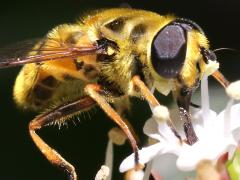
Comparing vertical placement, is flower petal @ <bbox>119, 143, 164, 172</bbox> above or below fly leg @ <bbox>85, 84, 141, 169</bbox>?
below

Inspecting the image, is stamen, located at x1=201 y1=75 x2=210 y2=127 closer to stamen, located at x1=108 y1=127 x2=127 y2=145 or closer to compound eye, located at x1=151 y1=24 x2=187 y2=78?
compound eye, located at x1=151 y1=24 x2=187 y2=78

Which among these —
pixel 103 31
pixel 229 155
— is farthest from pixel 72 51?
Answer: pixel 229 155

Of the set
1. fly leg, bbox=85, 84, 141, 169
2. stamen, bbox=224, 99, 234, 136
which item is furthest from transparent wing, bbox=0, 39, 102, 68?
stamen, bbox=224, 99, 234, 136

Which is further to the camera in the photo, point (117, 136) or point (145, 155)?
point (117, 136)

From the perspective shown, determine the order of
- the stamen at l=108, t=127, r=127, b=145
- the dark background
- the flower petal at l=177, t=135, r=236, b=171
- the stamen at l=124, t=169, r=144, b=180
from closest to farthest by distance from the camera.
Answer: the flower petal at l=177, t=135, r=236, b=171 < the stamen at l=124, t=169, r=144, b=180 < the stamen at l=108, t=127, r=127, b=145 < the dark background

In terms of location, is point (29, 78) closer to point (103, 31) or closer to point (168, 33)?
point (103, 31)

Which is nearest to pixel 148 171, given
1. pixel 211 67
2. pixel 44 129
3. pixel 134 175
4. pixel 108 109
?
pixel 134 175

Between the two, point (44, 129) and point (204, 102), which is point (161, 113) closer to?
point (204, 102)
